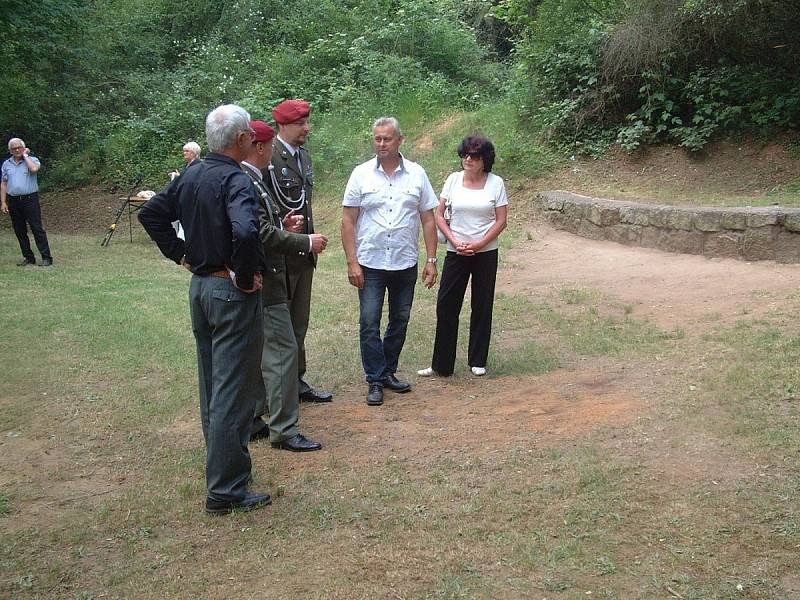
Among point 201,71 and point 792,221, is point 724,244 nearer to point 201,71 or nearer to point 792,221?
point 792,221

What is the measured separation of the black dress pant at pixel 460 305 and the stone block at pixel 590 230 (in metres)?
5.35

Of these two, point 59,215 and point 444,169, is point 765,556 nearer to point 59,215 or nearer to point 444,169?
point 444,169

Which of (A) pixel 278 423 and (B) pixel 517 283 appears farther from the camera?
(B) pixel 517 283

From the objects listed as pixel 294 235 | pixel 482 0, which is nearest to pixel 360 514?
pixel 294 235

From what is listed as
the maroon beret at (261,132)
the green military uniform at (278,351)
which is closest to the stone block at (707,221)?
the green military uniform at (278,351)

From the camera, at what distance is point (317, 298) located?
9.41m

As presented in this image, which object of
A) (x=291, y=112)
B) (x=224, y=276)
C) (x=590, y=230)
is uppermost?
(x=291, y=112)

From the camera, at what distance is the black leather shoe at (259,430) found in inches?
198

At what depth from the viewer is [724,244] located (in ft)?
31.0

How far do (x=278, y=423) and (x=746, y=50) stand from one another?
1075cm

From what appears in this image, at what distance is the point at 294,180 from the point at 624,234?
6.61m

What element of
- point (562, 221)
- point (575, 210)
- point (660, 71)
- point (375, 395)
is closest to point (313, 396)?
point (375, 395)

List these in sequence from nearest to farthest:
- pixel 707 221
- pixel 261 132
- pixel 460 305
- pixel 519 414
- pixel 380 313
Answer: pixel 261 132
pixel 519 414
pixel 380 313
pixel 460 305
pixel 707 221

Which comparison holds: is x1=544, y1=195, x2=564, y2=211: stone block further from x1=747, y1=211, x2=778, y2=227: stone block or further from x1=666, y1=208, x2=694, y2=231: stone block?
x1=747, y1=211, x2=778, y2=227: stone block
